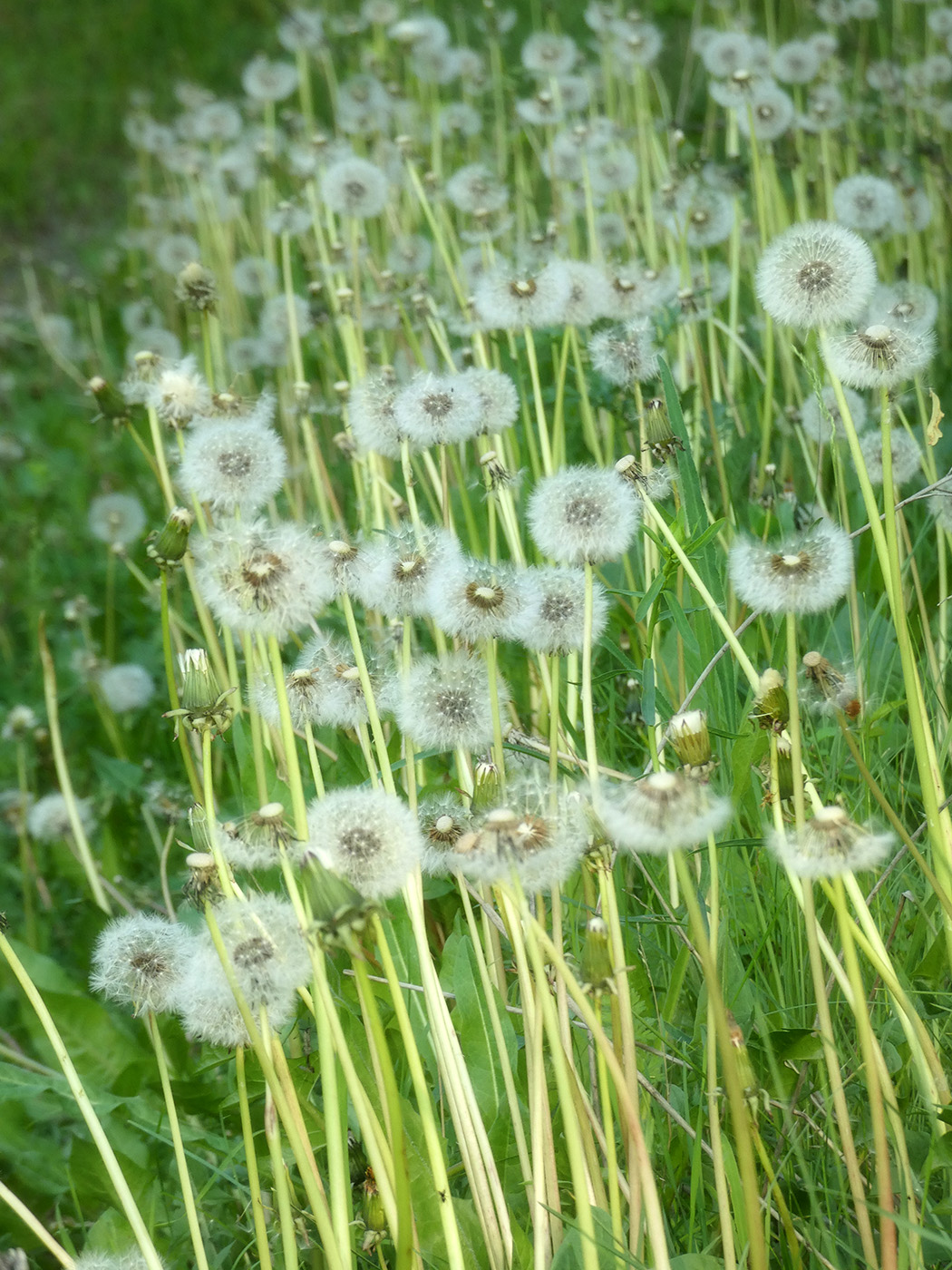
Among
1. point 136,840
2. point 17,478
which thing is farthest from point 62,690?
point 17,478

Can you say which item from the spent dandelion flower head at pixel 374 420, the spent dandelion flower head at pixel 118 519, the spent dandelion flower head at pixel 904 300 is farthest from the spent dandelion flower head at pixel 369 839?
the spent dandelion flower head at pixel 118 519

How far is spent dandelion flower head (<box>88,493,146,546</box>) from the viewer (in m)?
3.26

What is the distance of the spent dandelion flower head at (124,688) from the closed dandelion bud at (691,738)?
1.84 meters

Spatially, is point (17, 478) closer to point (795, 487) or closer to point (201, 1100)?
point (795, 487)

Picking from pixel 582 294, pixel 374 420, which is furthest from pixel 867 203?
pixel 374 420

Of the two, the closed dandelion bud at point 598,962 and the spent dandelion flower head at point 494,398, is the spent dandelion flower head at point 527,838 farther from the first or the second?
the spent dandelion flower head at point 494,398

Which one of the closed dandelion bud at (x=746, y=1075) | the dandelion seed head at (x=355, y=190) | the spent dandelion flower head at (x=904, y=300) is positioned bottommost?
the closed dandelion bud at (x=746, y=1075)

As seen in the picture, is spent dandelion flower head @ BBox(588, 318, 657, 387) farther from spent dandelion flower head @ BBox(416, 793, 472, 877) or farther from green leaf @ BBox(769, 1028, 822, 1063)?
green leaf @ BBox(769, 1028, 822, 1063)

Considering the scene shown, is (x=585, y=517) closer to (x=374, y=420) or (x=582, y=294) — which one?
(x=374, y=420)

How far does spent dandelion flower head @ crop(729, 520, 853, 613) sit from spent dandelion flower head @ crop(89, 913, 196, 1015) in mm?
613

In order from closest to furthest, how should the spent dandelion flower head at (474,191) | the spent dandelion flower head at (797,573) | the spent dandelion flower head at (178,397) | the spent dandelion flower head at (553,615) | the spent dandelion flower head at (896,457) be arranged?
1. the spent dandelion flower head at (797,573)
2. the spent dandelion flower head at (553,615)
3. the spent dandelion flower head at (178,397)
4. the spent dandelion flower head at (896,457)
5. the spent dandelion flower head at (474,191)

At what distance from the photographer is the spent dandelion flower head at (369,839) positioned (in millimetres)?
1038

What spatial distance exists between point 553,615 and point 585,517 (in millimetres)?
103

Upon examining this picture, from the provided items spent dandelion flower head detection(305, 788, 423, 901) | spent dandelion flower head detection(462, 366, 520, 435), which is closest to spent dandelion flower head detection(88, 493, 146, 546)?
spent dandelion flower head detection(462, 366, 520, 435)
